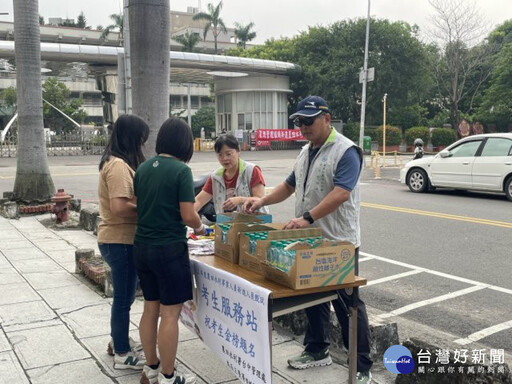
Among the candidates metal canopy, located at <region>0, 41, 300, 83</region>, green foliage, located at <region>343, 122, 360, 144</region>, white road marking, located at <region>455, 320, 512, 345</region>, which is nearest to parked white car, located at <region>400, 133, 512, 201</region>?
white road marking, located at <region>455, 320, 512, 345</region>

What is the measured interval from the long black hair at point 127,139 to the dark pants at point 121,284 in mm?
584

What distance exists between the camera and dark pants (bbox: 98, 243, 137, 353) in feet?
11.9

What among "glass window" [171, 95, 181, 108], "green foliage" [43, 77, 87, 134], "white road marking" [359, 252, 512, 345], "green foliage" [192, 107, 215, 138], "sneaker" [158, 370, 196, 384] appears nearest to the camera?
"sneaker" [158, 370, 196, 384]

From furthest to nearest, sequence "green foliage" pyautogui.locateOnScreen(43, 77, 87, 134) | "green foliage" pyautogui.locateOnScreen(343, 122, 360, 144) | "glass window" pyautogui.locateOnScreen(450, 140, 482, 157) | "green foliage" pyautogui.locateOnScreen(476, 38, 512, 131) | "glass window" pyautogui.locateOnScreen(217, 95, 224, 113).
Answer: "green foliage" pyautogui.locateOnScreen(43, 77, 87, 134), "glass window" pyautogui.locateOnScreen(217, 95, 224, 113), "green foliage" pyautogui.locateOnScreen(343, 122, 360, 144), "green foliage" pyautogui.locateOnScreen(476, 38, 512, 131), "glass window" pyautogui.locateOnScreen(450, 140, 482, 157)

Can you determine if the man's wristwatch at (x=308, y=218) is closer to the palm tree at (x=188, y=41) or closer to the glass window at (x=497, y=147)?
the glass window at (x=497, y=147)

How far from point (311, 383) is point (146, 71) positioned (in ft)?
11.7

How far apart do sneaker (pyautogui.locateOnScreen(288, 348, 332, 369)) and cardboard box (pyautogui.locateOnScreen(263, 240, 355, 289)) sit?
98 centimetres

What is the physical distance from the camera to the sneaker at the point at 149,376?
342 centimetres

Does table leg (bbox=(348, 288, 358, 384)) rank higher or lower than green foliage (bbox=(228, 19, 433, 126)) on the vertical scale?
lower

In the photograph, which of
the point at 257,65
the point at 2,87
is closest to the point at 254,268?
the point at 257,65

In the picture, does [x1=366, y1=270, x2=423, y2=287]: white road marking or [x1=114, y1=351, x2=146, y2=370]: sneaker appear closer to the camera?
[x1=114, y1=351, x2=146, y2=370]: sneaker

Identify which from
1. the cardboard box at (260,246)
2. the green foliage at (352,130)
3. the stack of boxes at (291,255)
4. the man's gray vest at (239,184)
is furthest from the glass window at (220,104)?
the cardboard box at (260,246)

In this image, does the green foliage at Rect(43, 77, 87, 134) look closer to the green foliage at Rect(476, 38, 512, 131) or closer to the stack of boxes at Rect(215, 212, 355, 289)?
the green foliage at Rect(476, 38, 512, 131)

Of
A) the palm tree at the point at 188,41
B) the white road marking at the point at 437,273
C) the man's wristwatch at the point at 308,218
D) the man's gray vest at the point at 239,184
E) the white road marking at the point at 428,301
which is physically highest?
the palm tree at the point at 188,41
